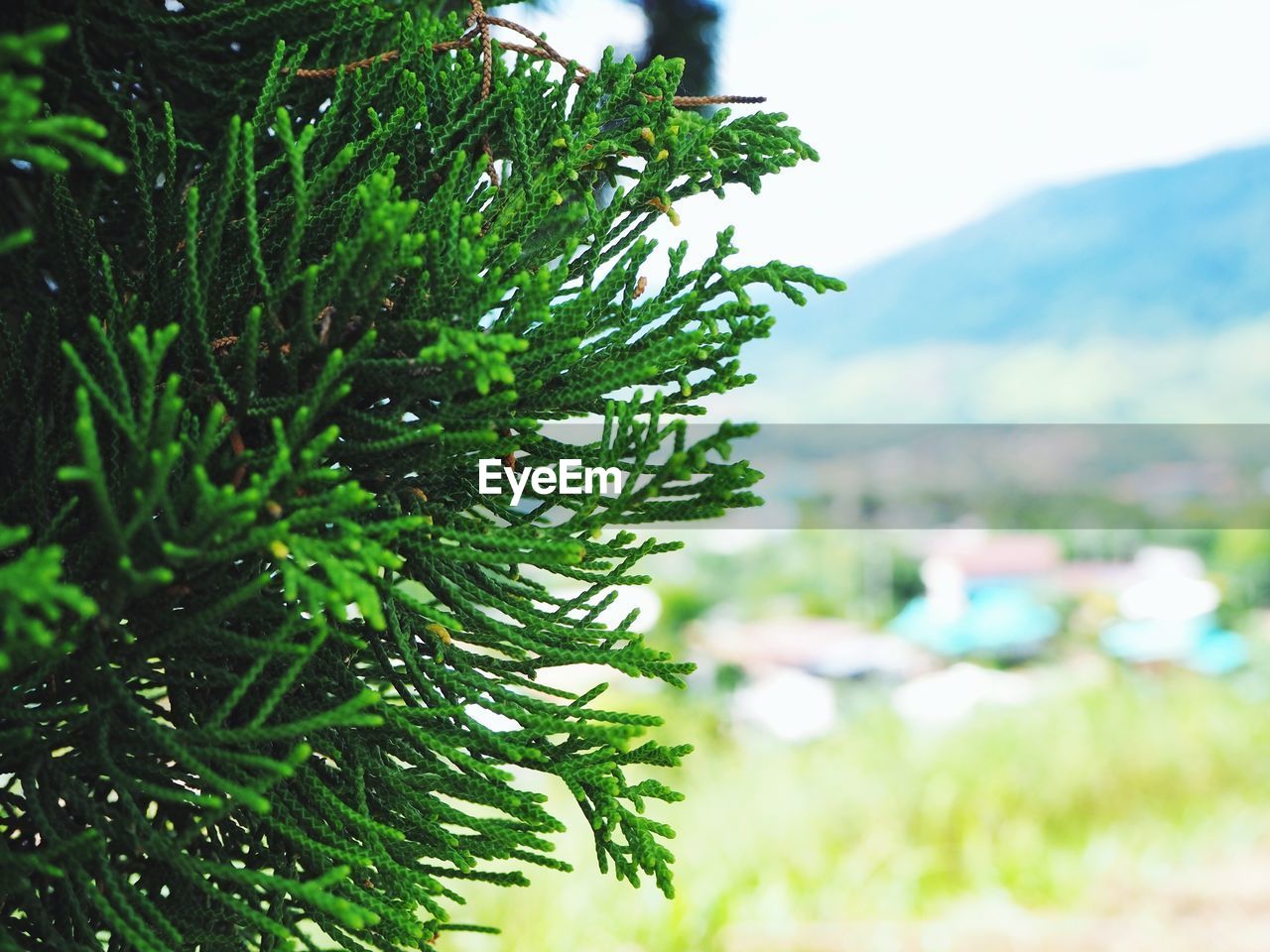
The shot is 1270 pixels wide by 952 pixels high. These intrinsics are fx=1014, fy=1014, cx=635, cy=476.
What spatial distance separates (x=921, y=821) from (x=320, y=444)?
3.62m

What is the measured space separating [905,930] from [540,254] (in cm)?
271

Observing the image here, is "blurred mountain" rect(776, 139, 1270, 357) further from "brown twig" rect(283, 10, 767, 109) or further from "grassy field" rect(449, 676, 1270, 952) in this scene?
"brown twig" rect(283, 10, 767, 109)

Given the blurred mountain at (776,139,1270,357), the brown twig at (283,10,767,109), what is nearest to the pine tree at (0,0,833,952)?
the brown twig at (283,10,767,109)

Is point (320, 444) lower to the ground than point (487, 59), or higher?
lower

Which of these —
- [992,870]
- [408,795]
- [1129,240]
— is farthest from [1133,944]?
[1129,240]

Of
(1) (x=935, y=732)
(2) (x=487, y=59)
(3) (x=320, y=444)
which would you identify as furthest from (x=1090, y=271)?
(3) (x=320, y=444)

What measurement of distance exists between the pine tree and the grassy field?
216cm

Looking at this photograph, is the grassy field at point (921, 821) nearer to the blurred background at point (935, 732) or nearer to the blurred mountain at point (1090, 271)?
the blurred background at point (935, 732)

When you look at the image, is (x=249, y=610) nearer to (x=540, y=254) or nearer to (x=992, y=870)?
(x=540, y=254)

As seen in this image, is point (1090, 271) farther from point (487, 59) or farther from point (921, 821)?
point (487, 59)

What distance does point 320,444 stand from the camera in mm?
509

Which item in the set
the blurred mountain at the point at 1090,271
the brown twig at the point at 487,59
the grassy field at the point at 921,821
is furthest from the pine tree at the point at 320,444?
the blurred mountain at the point at 1090,271

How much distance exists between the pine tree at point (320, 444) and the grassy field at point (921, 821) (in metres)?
2.16

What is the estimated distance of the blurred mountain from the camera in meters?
28.4
